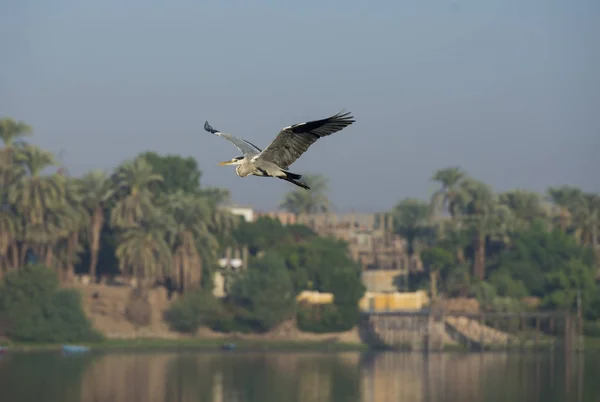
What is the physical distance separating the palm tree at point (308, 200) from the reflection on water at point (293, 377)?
104ft

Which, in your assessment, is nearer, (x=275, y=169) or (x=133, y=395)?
(x=275, y=169)

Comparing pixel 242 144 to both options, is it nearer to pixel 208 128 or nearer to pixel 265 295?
pixel 208 128

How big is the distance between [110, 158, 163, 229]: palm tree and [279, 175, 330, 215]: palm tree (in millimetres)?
27446

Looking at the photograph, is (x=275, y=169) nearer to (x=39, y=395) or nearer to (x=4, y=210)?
(x=39, y=395)

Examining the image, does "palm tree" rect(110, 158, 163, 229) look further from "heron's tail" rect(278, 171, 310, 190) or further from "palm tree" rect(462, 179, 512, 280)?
"heron's tail" rect(278, 171, 310, 190)

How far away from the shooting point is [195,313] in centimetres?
8669

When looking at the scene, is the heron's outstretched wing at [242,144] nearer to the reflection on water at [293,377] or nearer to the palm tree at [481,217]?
the reflection on water at [293,377]

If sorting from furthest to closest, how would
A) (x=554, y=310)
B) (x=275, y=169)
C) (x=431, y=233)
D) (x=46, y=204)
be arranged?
(x=431, y=233), (x=554, y=310), (x=46, y=204), (x=275, y=169)

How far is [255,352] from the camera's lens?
8856 cm

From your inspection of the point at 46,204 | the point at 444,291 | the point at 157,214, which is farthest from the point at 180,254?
the point at 444,291

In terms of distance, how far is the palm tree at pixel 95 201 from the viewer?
3524 inches

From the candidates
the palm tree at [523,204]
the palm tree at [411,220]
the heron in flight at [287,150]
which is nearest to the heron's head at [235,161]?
the heron in flight at [287,150]

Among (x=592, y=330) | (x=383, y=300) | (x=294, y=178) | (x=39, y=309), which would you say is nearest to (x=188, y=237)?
(x=39, y=309)

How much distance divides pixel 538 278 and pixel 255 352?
23.0 metres
